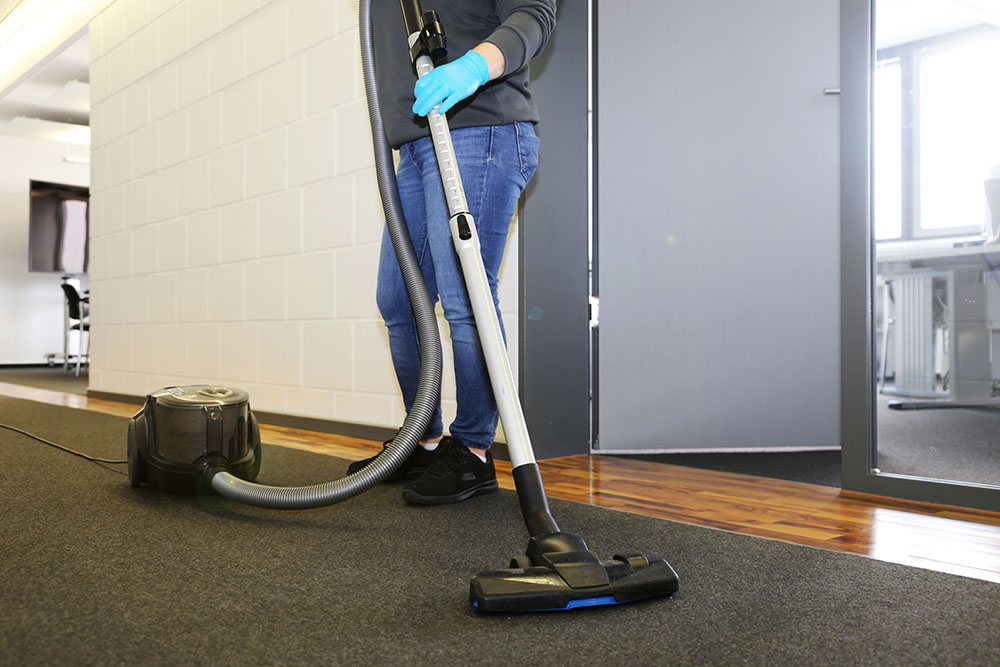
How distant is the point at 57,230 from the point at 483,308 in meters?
7.57

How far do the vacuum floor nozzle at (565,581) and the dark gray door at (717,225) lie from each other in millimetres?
1254

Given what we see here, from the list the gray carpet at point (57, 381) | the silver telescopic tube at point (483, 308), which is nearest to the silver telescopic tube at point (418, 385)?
the silver telescopic tube at point (483, 308)

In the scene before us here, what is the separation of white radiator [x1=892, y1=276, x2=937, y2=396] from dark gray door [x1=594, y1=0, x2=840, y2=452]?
504 mm

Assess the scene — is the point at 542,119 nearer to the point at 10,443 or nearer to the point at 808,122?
the point at 808,122

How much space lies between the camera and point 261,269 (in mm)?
2797

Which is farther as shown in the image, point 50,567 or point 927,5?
point 927,5

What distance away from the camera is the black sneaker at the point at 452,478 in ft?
4.48

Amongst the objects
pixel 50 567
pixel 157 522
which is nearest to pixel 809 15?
pixel 157 522

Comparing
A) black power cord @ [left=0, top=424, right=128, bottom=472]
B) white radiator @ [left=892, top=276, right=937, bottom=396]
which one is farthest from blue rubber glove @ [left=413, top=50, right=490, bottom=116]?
black power cord @ [left=0, top=424, right=128, bottom=472]

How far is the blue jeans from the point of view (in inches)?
51.6

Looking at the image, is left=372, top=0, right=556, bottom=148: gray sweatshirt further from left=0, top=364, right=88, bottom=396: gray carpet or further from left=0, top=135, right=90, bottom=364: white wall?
A: left=0, top=135, right=90, bottom=364: white wall

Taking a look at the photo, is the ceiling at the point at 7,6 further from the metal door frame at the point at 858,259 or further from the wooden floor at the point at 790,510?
the metal door frame at the point at 858,259

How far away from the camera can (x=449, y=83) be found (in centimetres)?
104

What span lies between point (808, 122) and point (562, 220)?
792 millimetres
